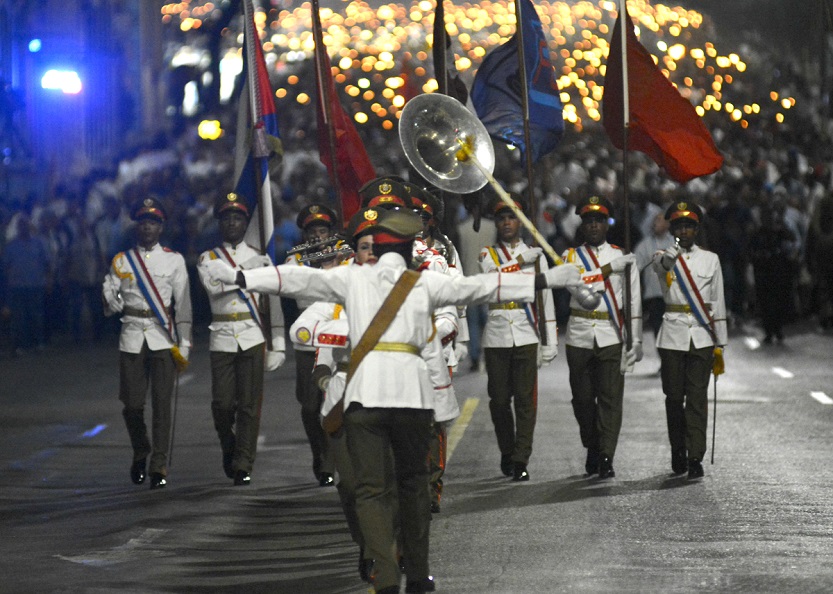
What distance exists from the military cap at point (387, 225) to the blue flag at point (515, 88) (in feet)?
19.3

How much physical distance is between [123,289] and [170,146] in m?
27.5

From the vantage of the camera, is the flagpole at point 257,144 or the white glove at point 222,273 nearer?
the white glove at point 222,273

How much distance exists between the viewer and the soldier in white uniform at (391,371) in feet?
28.5

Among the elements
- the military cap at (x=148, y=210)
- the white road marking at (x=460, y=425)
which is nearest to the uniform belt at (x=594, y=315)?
the white road marking at (x=460, y=425)

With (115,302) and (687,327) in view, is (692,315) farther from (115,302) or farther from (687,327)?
(115,302)

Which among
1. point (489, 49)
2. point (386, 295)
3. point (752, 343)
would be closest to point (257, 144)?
point (386, 295)

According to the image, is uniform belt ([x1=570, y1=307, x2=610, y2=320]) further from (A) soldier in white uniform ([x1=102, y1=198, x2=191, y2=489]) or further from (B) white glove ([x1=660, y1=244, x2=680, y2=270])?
(A) soldier in white uniform ([x1=102, y1=198, x2=191, y2=489])

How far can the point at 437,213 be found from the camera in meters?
12.1

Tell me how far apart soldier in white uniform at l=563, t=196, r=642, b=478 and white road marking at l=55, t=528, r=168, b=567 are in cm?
356

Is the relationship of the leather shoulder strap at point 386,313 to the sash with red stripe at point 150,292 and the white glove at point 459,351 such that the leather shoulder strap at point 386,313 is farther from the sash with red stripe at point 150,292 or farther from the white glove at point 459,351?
the sash with red stripe at point 150,292

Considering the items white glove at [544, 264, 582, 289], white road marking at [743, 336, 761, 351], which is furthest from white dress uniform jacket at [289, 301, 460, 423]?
white road marking at [743, 336, 761, 351]

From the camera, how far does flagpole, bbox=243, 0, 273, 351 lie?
13367mm

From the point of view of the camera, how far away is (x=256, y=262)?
13.0 metres

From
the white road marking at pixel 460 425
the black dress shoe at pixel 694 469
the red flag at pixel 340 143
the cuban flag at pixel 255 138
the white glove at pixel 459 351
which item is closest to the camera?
the white glove at pixel 459 351
